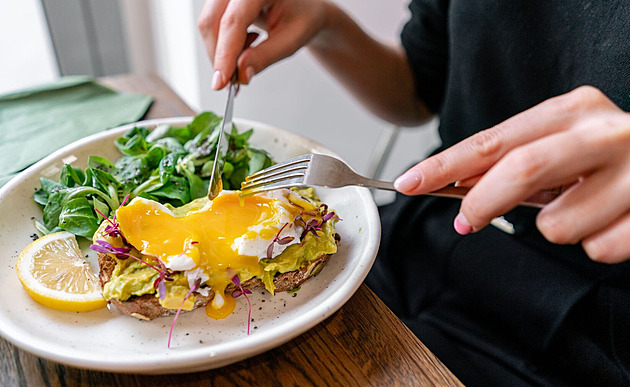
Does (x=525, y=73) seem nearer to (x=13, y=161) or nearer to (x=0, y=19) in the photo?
(x=13, y=161)

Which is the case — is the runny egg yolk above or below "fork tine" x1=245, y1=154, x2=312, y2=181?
below

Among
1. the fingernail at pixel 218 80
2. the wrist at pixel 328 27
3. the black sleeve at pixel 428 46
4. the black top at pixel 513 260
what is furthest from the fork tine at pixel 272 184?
the black sleeve at pixel 428 46

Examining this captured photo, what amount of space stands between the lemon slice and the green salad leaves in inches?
2.0

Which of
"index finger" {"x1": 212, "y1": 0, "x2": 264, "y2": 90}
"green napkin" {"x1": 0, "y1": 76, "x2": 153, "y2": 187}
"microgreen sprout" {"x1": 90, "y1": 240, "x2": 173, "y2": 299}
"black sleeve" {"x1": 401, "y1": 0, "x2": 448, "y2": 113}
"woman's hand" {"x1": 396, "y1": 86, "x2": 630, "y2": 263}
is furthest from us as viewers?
"black sleeve" {"x1": 401, "y1": 0, "x2": 448, "y2": 113}

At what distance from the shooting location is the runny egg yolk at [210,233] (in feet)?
3.21

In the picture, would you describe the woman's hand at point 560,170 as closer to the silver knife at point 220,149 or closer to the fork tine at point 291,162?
the fork tine at point 291,162

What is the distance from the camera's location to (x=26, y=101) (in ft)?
5.56

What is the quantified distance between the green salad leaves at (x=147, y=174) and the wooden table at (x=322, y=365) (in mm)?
311

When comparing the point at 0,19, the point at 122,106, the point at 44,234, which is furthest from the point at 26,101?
the point at 0,19

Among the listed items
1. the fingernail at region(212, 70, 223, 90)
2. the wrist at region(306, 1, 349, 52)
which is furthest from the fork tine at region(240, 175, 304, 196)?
the wrist at region(306, 1, 349, 52)

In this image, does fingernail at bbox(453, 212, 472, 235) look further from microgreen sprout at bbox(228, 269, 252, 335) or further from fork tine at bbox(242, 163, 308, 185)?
microgreen sprout at bbox(228, 269, 252, 335)

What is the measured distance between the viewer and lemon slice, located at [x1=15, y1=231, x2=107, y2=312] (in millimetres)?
940

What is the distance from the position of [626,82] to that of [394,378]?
896 millimetres

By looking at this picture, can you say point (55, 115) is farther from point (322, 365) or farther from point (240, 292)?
point (322, 365)
